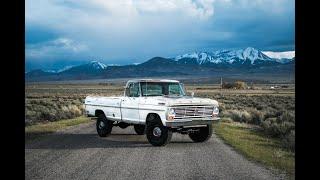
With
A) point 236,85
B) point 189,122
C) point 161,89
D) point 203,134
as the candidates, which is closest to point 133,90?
point 161,89

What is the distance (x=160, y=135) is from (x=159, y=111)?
2.56 feet

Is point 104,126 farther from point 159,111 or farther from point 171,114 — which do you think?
point 171,114

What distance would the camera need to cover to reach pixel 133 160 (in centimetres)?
1247

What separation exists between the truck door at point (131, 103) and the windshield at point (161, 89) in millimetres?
288

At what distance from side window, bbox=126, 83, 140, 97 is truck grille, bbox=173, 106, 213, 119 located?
2.14 meters

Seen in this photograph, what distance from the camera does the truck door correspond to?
16.9m

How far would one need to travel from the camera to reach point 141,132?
1983cm

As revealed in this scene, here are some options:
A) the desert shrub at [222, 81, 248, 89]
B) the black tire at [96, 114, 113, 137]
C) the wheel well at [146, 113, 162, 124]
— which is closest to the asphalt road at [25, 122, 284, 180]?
the black tire at [96, 114, 113, 137]

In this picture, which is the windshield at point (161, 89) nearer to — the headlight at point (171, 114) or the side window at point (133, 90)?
the side window at point (133, 90)

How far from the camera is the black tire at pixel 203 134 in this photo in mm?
16938

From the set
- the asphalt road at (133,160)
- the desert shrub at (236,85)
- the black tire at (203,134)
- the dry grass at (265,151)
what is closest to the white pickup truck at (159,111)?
the black tire at (203,134)

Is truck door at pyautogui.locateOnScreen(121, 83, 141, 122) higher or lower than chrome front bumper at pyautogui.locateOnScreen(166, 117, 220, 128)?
higher

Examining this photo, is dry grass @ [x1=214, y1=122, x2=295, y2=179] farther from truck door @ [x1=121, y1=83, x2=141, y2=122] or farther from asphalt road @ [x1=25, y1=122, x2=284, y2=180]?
truck door @ [x1=121, y1=83, x2=141, y2=122]
